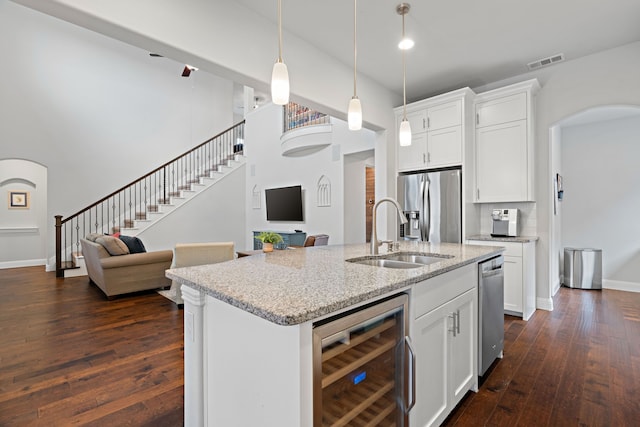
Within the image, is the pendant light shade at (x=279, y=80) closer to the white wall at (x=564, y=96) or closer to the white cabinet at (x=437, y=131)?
the white cabinet at (x=437, y=131)

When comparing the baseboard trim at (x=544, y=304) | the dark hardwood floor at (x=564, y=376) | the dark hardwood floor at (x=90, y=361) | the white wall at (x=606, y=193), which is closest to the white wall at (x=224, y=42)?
the dark hardwood floor at (x=90, y=361)

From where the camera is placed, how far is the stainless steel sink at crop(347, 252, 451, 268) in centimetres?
208

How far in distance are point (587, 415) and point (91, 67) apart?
32.6 feet

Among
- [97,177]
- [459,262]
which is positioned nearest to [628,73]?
[459,262]

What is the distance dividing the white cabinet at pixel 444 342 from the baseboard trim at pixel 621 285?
4.48 metres

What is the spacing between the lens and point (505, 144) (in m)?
3.87

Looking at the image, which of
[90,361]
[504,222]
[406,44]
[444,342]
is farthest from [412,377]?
[504,222]

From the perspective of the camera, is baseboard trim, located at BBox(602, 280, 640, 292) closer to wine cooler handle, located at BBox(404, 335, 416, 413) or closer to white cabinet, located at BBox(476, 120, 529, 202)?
white cabinet, located at BBox(476, 120, 529, 202)

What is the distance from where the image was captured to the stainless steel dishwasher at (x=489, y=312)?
84.2 inches

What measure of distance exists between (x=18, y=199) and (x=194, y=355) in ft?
28.4

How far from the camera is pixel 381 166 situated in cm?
452

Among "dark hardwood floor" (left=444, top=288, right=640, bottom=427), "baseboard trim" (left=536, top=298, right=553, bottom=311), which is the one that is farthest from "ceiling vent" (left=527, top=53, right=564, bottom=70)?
"dark hardwood floor" (left=444, top=288, right=640, bottom=427)

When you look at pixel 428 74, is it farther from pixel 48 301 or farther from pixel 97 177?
pixel 97 177

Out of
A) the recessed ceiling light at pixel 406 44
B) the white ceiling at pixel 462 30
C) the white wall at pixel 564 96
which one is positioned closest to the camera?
the white ceiling at pixel 462 30
